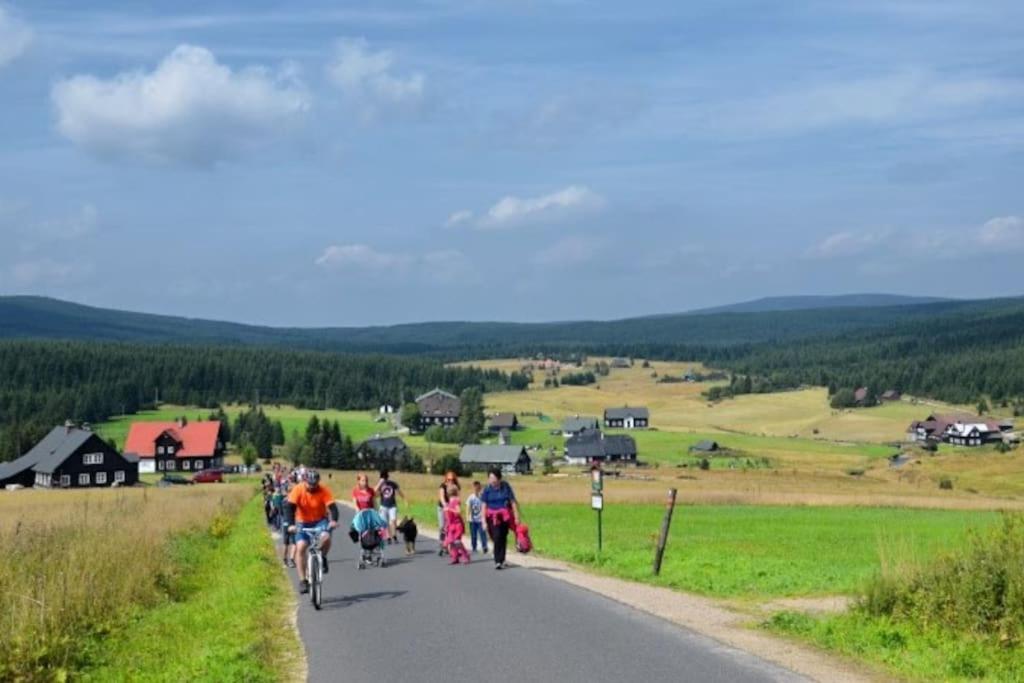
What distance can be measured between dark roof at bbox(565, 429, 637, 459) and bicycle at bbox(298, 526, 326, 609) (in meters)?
94.3

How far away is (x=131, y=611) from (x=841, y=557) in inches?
709

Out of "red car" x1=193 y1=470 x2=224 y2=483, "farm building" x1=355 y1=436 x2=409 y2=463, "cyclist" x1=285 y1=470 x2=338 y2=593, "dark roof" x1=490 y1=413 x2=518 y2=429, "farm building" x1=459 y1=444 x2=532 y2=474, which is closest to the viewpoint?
"cyclist" x1=285 y1=470 x2=338 y2=593

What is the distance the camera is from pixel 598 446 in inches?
4503

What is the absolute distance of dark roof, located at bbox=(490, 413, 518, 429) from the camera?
151625mm

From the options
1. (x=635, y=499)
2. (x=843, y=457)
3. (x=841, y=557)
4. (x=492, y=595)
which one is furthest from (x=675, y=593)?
(x=843, y=457)

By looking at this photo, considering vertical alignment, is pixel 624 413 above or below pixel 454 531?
below

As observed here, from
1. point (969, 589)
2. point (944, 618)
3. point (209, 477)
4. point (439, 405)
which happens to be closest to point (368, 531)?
point (944, 618)

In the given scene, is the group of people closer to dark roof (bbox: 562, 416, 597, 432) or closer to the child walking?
the child walking

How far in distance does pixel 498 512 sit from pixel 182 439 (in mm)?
95720

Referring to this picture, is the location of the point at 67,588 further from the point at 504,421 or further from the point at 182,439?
the point at 504,421

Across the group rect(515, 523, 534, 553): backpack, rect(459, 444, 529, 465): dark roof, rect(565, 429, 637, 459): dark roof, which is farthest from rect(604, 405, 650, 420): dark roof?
rect(515, 523, 534, 553): backpack

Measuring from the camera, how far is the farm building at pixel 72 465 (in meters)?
94.0

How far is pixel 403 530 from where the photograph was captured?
2631 cm

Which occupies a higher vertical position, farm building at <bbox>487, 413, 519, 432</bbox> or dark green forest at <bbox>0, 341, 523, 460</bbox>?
dark green forest at <bbox>0, 341, 523, 460</bbox>
